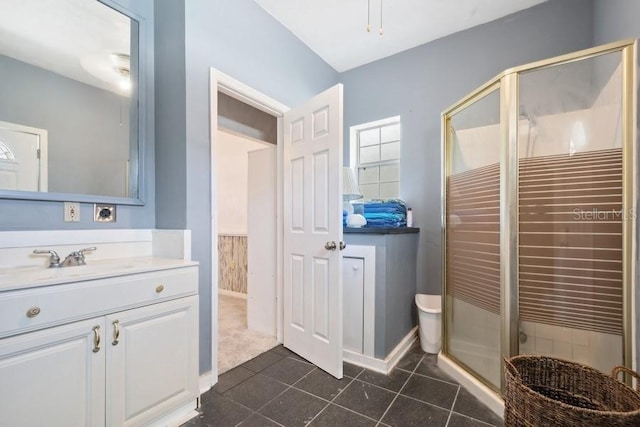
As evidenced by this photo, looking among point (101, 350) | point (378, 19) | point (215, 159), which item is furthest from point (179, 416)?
point (378, 19)

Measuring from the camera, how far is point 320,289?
208 centimetres

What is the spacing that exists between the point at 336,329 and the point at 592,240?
5.24ft

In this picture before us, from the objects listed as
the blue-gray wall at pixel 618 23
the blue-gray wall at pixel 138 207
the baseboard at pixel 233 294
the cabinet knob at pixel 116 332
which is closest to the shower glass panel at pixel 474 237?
the blue-gray wall at pixel 618 23

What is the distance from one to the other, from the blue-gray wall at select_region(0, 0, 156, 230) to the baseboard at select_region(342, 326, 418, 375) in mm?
1756

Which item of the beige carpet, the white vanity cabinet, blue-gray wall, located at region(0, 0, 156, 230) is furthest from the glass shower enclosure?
blue-gray wall, located at region(0, 0, 156, 230)

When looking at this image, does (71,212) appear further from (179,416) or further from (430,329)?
(430,329)

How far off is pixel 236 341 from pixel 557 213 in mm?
2608

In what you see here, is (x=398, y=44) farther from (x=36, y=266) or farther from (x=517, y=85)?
(x=36, y=266)

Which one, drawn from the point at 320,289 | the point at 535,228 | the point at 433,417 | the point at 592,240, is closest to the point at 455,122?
the point at 535,228

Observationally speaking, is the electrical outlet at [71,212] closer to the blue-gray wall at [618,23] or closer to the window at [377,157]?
the window at [377,157]

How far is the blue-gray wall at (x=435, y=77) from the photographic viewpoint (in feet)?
7.32

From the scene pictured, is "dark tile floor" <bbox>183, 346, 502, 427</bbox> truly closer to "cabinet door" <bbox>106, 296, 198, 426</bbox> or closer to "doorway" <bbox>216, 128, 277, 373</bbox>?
"cabinet door" <bbox>106, 296, 198, 426</bbox>

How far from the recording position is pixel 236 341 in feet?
8.36

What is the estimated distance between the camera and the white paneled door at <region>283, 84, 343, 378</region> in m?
1.95
